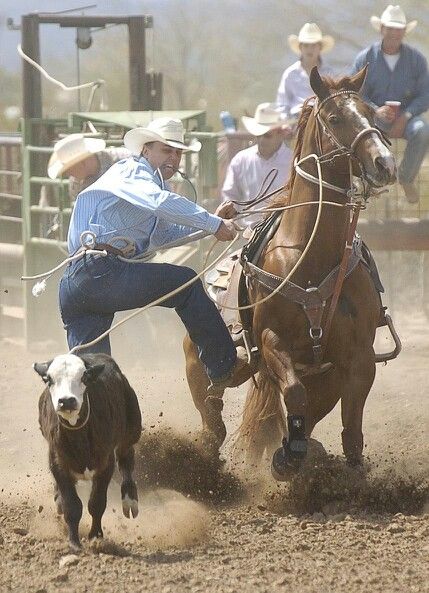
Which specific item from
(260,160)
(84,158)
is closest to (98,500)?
(84,158)

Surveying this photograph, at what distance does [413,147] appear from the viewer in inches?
428

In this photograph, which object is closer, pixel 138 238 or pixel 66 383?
pixel 66 383

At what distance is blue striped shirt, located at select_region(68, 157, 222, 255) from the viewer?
5.97 metres

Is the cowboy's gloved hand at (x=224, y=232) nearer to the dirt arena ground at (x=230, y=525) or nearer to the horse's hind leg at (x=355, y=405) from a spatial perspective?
the horse's hind leg at (x=355, y=405)

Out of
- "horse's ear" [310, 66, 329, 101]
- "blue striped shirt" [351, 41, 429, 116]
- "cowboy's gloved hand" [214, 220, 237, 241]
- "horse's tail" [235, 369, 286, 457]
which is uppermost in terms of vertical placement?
"horse's ear" [310, 66, 329, 101]

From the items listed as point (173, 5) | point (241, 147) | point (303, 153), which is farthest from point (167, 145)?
point (173, 5)

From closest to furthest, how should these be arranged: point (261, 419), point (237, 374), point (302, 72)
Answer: point (237, 374) → point (261, 419) → point (302, 72)

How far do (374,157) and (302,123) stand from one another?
0.71 metres

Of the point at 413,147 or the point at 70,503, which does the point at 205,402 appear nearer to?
the point at 70,503

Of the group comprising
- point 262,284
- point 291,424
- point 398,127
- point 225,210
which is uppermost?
point 225,210

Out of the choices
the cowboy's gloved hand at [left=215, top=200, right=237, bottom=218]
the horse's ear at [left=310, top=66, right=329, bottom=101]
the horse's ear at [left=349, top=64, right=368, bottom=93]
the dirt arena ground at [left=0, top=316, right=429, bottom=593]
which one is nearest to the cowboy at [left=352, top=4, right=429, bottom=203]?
the dirt arena ground at [left=0, top=316, right=429, bottom=593]

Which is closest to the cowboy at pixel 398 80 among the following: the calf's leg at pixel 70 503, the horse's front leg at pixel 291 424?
the horse's front leg at pixel 291 424

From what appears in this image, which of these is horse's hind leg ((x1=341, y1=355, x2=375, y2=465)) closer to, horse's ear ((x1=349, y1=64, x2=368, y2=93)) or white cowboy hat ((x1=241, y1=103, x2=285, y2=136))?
horse's ear ((x1=349, y1=64, x2=368, y2=93))

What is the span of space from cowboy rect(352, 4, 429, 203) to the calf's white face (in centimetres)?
554
